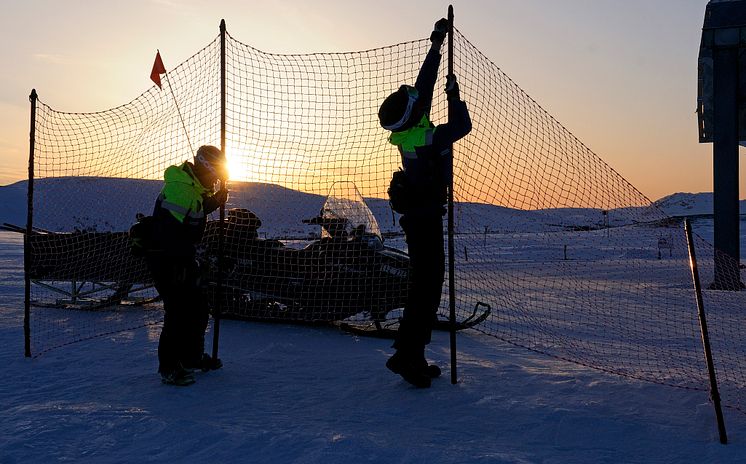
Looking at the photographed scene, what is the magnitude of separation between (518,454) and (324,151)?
421 centimetres

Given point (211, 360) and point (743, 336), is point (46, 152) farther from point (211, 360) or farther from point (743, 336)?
point (743, 336)

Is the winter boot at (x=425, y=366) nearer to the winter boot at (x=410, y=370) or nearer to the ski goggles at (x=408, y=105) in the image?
the winter boot at (x=410, y=370)

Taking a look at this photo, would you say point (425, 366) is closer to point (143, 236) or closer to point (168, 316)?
point (168, 316)

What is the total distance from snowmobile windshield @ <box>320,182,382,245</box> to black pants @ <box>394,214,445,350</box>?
8.90ft

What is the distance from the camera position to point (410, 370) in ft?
16.5

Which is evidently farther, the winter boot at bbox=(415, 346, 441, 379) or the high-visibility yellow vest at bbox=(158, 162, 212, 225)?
the high-visibility yellow vest at bbox=(158, 162, 212, 225)

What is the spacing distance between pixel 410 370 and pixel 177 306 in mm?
2123

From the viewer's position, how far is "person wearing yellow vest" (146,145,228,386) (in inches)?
204

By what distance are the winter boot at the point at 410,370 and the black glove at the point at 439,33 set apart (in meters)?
2.70

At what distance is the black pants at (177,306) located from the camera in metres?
5.25

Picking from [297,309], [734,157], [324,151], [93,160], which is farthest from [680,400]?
[734,157]

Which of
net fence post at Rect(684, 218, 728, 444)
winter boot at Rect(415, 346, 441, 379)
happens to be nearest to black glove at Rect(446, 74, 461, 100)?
net fence post at Rect(684, 218, 728, 444)

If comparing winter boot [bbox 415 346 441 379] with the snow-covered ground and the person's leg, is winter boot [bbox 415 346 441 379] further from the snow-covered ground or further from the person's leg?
the person's leg

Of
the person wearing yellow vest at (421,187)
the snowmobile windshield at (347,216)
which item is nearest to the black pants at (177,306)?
the person wearing yellow vest at (421,187)
